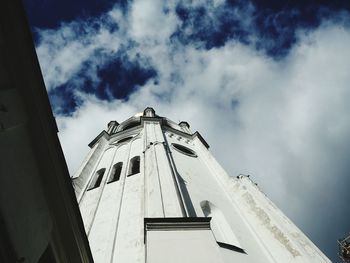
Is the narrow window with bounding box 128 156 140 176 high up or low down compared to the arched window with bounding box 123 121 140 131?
down

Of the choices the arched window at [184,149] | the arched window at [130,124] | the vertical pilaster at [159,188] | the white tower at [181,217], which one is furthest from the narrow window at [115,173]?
the arched window at [130,124]

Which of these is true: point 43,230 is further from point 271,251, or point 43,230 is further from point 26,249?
point 271,251

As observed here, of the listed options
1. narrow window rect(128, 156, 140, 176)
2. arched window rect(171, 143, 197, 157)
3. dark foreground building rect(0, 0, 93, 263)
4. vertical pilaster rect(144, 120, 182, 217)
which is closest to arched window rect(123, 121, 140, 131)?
arched window rect(171, 143, 197, 157)

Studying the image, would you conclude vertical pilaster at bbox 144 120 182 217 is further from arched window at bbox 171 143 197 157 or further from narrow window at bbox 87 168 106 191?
arched window at bbox 171 143 197 157

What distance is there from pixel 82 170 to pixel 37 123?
1172 centimetres

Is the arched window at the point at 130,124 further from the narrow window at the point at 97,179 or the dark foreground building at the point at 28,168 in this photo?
the dark foreground building at the point at 28,168

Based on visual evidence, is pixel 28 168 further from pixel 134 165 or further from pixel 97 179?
pixel 134 165

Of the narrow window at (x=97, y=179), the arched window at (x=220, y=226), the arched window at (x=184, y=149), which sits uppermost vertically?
the arched window at (x=184, y=149)

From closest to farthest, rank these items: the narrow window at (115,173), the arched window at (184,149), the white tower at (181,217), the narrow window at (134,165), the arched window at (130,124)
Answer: the white tower at (181,217) < the narrow window at (115,173) < the narrow window at (134,165) < the arched window at (184,149) < the arched window at (130,124)

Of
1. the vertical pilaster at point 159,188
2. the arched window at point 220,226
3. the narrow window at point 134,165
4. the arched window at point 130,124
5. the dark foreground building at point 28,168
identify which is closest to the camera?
the dark foreground building at point 28,168

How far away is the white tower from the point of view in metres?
6.23

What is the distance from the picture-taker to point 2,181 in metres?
3.44

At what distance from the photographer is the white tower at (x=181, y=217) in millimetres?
6234

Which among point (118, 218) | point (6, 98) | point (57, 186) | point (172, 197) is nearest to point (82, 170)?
point (118, 218)
